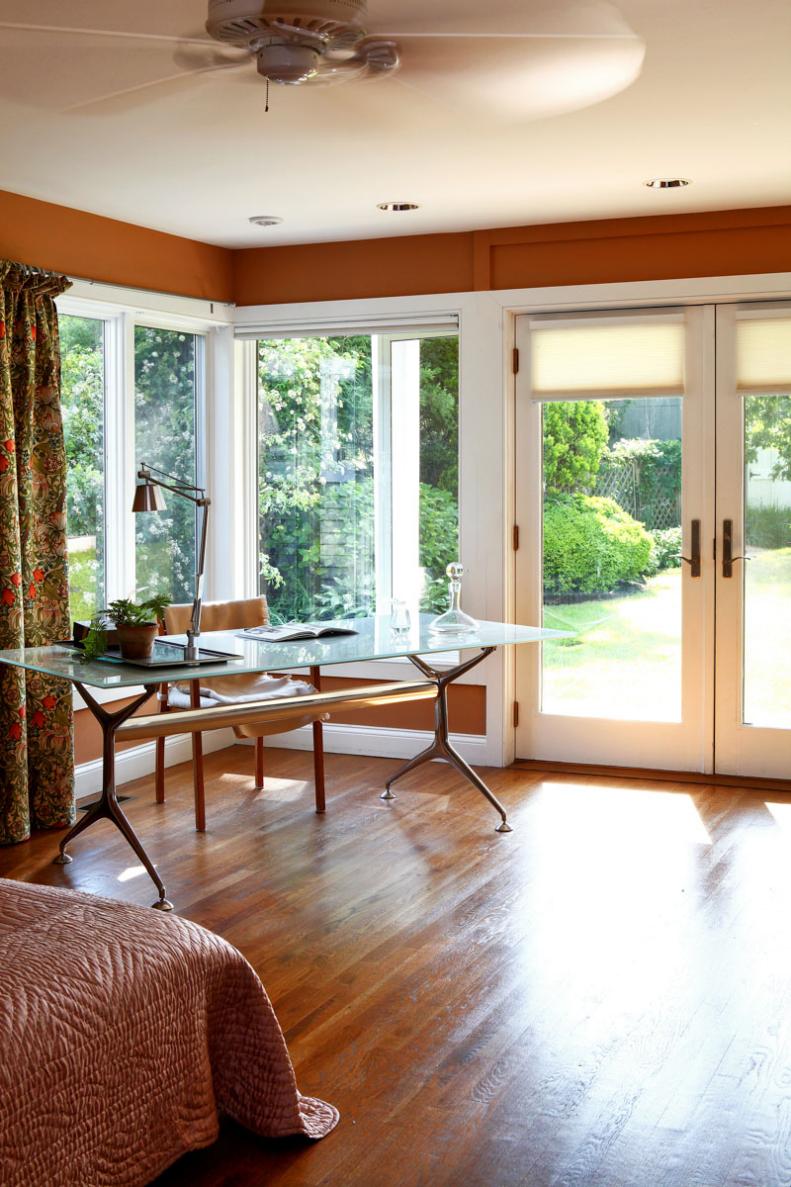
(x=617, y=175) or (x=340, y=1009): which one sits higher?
(x=617, y=175)

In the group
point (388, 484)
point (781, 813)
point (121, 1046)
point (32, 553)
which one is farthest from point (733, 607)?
point (121, 1046)

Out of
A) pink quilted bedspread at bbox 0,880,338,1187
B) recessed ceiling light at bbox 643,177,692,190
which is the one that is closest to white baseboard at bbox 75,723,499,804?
recessed ceiling light at bbox 643,177,692,190

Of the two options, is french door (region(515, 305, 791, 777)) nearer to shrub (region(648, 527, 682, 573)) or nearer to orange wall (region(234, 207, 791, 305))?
shrub (region(648, 527, 682, 573))

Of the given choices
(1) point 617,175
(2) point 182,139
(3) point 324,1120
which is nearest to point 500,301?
(1) point 617,175

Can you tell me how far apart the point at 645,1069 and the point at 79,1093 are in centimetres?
130

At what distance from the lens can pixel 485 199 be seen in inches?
187

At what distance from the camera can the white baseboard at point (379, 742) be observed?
219 inches

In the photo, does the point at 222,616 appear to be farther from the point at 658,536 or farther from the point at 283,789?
the point at 658,536

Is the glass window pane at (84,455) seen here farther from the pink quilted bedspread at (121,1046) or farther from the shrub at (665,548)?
the pink quilted bedspread at (121,1046)

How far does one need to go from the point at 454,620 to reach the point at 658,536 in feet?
4.36

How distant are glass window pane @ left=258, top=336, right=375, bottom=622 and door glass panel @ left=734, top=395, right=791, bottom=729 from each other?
1805 mm

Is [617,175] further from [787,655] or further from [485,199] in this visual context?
[787,655]

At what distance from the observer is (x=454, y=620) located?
448cm

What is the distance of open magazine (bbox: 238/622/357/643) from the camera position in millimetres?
4324
